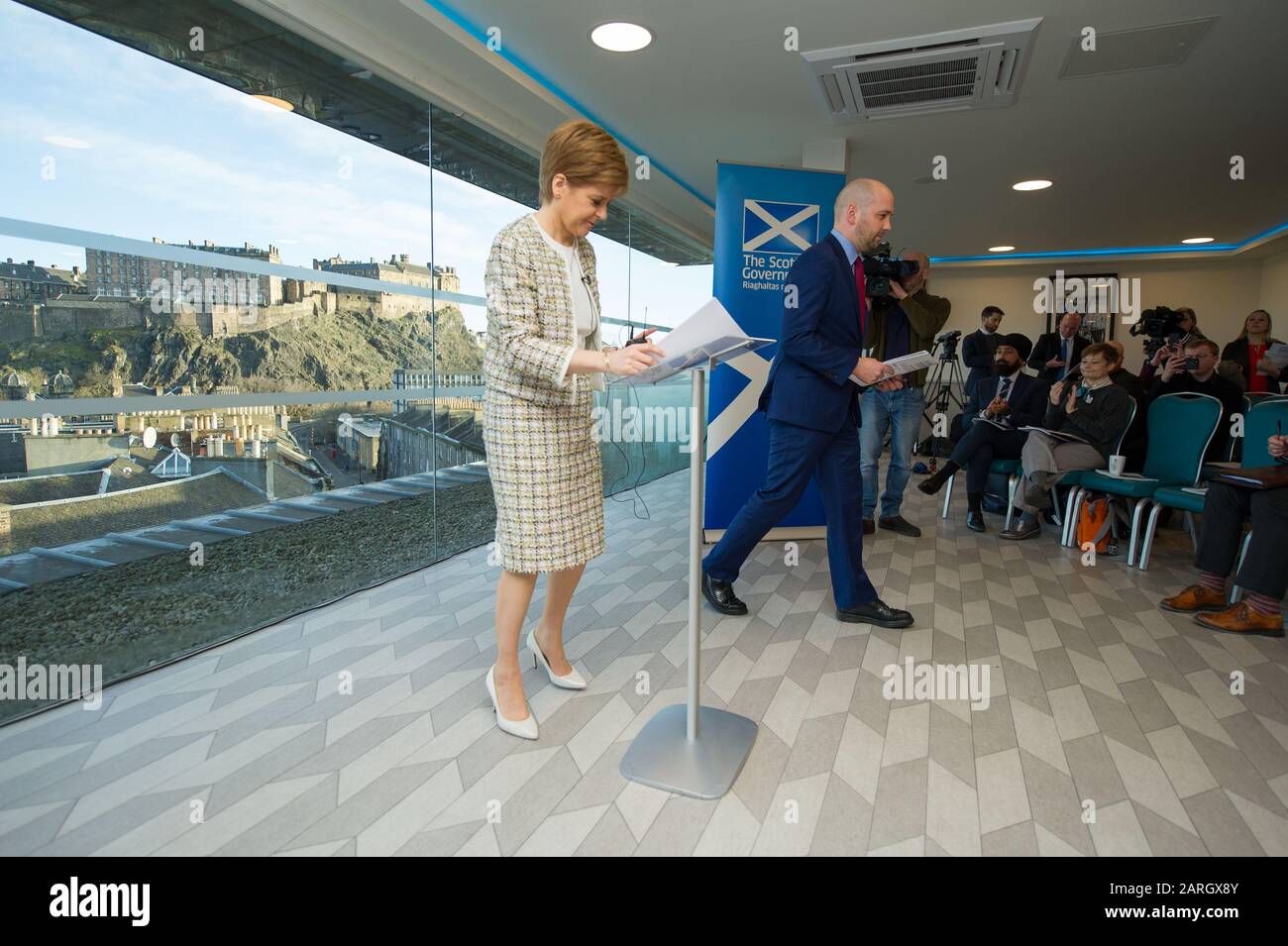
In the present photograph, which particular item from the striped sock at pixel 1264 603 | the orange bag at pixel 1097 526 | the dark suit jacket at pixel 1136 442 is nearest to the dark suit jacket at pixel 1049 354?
the dark suit jacket at pixel 1136 442

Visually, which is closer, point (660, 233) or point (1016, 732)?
point (1016, 732)

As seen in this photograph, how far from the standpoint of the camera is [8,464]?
1.76 meters

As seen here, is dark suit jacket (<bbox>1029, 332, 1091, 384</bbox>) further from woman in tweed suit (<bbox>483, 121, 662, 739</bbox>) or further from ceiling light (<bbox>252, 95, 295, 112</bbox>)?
ceiling light (<bbox>252, 95, 295, 112</bbox>)

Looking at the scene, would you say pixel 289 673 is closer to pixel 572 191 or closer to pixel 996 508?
pixel 572 191

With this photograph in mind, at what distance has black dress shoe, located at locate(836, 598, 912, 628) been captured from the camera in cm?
258

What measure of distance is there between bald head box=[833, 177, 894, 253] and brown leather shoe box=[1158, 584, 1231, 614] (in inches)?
83.7

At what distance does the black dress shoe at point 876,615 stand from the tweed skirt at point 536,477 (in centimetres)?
136

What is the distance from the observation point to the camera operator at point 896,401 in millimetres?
4027

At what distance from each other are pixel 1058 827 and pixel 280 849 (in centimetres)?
169

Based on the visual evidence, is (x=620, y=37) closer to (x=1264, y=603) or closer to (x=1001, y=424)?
(x=1001, y=424)

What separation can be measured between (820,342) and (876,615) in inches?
44.1

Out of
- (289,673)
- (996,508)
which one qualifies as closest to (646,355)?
(289,673)

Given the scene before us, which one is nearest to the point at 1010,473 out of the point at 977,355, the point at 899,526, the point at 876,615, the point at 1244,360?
the point at 899,526

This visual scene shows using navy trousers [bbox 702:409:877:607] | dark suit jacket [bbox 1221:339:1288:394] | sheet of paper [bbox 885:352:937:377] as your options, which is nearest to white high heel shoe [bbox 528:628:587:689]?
navy trousers [bbox 702:409:877:607]
